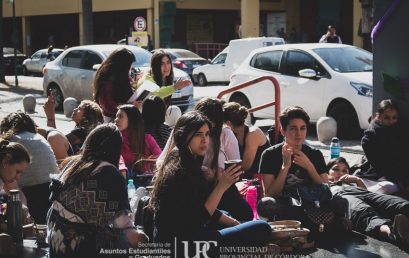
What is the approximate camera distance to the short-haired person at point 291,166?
6332 mm

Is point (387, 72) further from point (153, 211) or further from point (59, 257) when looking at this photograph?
point (59, 257)

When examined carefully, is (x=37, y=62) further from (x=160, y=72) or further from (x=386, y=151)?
(x=386, y=151)

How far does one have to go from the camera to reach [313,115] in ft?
42.9

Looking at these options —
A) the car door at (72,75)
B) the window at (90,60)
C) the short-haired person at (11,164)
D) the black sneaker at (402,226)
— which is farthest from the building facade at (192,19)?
the black sneaker at (402,226)

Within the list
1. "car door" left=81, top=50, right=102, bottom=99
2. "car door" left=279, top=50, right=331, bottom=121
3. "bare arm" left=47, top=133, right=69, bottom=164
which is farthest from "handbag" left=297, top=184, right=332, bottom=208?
"car door" left=81, top=50, right=102, bottom=99

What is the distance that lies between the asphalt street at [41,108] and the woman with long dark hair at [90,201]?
6.07 m

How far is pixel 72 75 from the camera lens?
17.8m

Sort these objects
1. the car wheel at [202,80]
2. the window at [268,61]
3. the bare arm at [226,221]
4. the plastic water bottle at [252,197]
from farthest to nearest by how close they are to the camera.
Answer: the car wheel at [202,80], the window at [268,61], the plastic water bottle at [252,197], the bare arm at [226,221]

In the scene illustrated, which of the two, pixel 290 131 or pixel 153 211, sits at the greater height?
pixel 290 131

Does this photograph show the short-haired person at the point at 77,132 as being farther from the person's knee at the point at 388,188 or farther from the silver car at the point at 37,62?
the silver car at the point at 37,62

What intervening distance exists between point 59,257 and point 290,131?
8.26 feet

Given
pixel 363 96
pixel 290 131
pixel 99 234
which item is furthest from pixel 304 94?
pixel 99 234

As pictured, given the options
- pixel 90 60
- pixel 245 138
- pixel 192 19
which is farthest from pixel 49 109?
pixel 192 19

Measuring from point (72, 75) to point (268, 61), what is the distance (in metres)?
5.91
